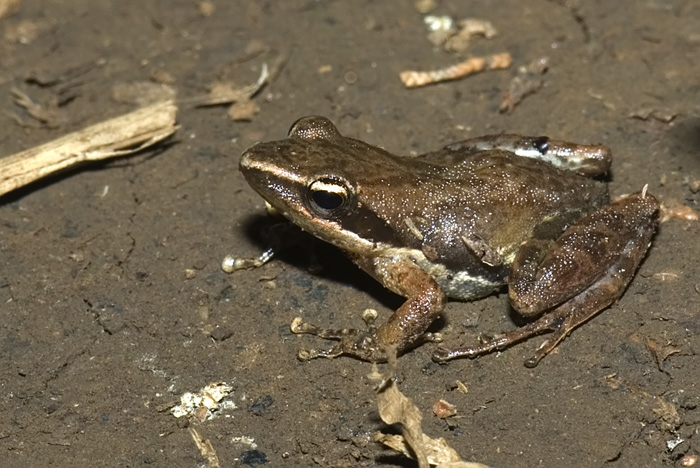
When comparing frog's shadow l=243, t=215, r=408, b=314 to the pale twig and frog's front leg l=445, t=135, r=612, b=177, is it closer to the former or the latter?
frog's front leg l=445, t=135, r=612, b=177

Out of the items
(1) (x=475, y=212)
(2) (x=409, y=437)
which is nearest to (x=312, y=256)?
(1) (x=475, y=212)

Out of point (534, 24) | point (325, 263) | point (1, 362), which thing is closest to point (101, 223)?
point (1, 362)

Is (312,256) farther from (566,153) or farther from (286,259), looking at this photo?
(566,153)

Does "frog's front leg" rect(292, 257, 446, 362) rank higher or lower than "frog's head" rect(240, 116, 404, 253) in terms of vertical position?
lower

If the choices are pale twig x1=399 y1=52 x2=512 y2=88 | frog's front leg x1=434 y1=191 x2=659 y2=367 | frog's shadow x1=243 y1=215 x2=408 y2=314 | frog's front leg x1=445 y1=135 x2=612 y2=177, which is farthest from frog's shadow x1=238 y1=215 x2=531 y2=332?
pale twig x1=399 y1=52 x2=512 y2=88

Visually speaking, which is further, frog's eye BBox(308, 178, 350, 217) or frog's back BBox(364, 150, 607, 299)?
frog's back BBox(364, 150, 607, 299)

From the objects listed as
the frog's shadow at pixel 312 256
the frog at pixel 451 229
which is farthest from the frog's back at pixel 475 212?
the frog's shadow at pixel 312 256

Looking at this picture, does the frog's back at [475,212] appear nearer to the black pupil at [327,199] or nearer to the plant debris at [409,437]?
the black pupil at [327,199]
